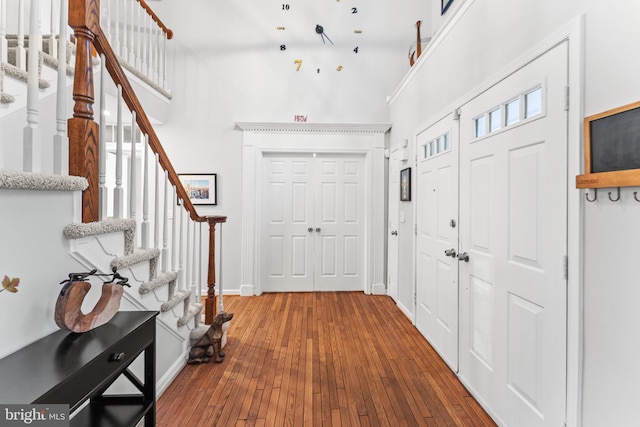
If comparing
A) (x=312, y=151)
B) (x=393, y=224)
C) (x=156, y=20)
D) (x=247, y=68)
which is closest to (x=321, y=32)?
(x=247, y=68)

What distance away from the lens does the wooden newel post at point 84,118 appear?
128 centimetres

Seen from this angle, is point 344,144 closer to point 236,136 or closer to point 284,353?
point 236,136

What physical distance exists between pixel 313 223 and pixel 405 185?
4.69 feet

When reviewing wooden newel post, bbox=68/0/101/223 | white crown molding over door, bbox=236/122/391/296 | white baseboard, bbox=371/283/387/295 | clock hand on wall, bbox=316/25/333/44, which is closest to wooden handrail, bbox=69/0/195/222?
wooden newel post, bbox=68/0/101/223

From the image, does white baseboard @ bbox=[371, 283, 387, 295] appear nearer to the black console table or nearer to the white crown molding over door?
the white crown molding over door

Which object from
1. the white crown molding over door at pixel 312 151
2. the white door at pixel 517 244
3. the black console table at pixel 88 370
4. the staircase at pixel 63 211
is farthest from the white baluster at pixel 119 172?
the white crown molding over door at pixel 312 151

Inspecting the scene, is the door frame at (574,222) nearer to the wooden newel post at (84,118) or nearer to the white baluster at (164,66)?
the wooden newel post at (84,118)

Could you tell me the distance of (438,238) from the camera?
251cm

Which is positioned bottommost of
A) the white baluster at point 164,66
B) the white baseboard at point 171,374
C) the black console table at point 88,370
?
the white baseboard at point 171,374

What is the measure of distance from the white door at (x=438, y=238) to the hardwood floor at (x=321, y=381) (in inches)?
8.1

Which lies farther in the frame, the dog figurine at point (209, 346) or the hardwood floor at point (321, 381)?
the dog figurine at point (209, 346)

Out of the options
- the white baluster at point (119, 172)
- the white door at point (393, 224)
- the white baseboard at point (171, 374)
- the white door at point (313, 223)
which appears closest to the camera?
the white baluster at point (119, 172)

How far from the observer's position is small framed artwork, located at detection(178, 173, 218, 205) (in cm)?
402

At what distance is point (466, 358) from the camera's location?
2010mm
